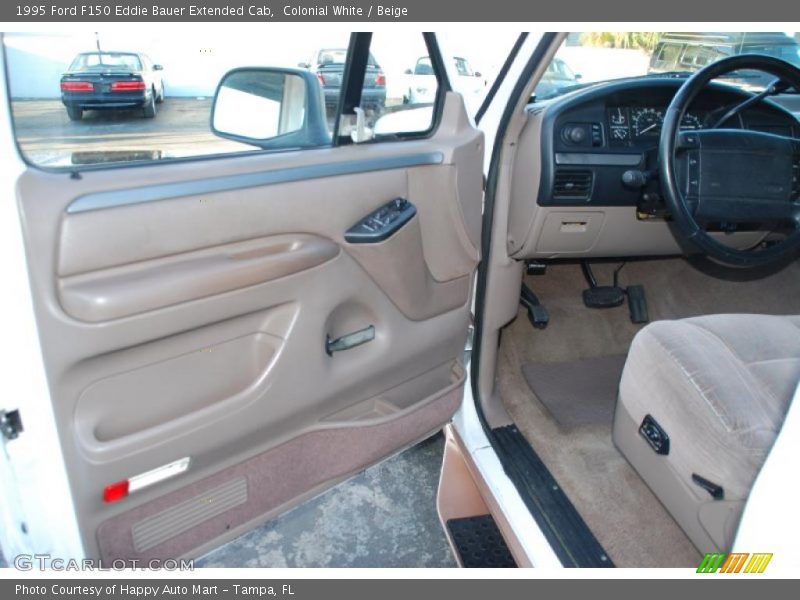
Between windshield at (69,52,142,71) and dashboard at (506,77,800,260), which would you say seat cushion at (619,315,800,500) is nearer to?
dashboard at (506,77,800,260)

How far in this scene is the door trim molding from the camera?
1.08 metres

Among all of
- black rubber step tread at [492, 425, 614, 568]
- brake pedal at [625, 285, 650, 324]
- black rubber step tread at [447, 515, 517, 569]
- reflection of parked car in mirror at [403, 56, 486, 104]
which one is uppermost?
reflection of parked car in mirror at [403, 56, 486, 104]

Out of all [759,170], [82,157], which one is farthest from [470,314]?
[82,157]

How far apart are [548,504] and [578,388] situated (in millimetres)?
773

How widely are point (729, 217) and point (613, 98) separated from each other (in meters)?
0.59

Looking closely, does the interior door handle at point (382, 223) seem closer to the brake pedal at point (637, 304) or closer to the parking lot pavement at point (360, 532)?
the parking lot pavement at point (360, 532)

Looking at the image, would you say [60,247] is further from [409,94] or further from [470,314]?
[470,314]

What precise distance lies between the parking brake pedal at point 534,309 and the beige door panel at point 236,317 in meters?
0.66

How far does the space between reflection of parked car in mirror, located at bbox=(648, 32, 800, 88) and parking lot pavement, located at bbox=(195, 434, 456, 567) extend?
1692 millimetres

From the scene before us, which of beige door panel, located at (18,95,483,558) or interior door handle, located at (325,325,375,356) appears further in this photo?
interior door handle, located at (325,325,375,356)

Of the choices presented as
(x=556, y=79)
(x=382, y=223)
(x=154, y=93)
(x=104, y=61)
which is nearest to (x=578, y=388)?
(x=556, y=79)

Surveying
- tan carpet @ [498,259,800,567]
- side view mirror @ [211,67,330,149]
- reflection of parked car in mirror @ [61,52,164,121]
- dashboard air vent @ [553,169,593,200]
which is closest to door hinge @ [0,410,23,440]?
reflection of parked car in mirror @ [61,52,164,121]

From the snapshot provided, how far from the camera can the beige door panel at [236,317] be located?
43.0 inches

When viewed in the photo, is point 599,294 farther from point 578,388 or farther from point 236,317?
point 236,317
